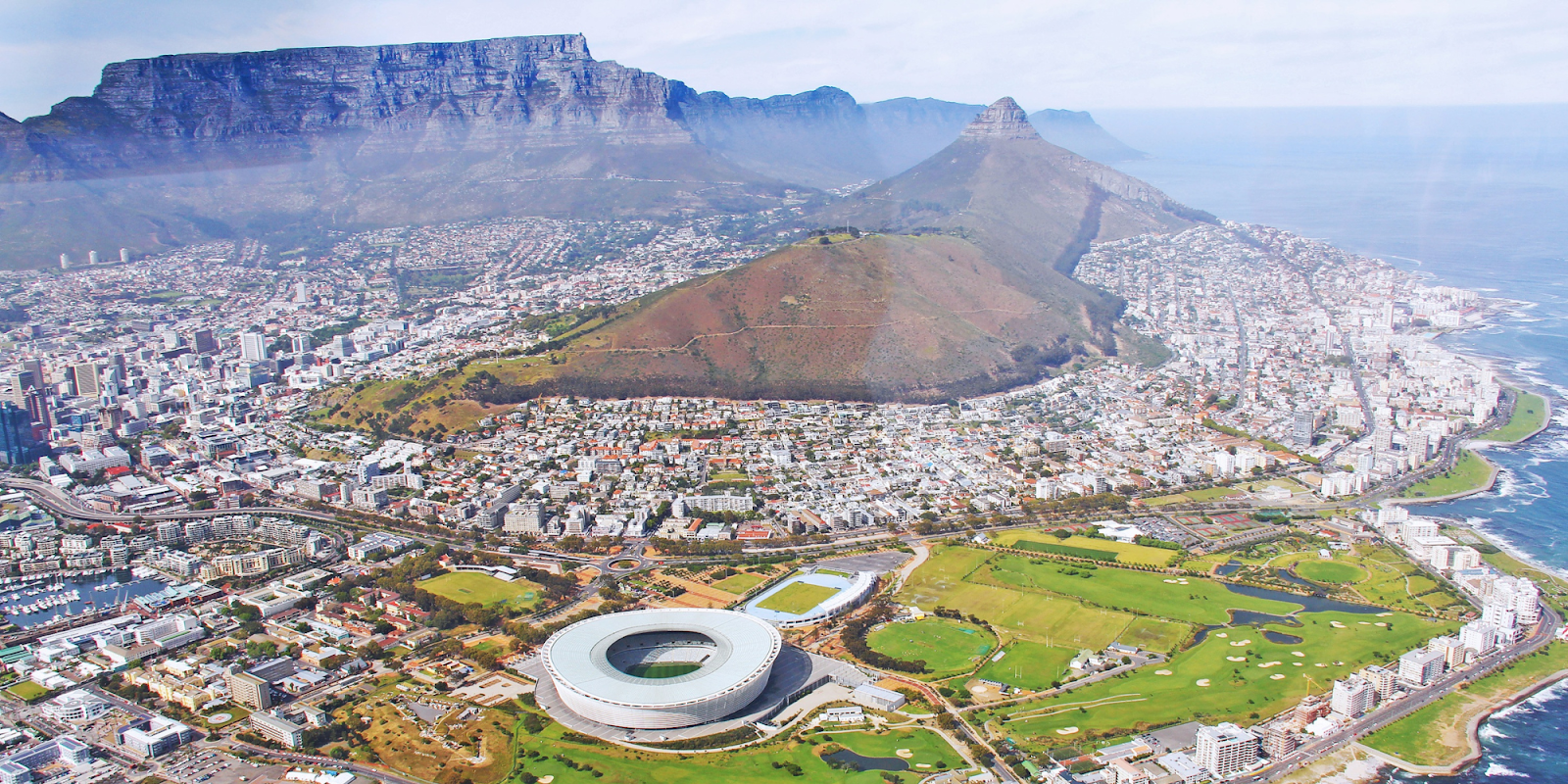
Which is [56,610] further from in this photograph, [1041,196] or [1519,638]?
Result: [1041,196]

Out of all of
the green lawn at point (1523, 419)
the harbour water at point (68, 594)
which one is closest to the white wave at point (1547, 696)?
the green lawn at point (1523, 419)

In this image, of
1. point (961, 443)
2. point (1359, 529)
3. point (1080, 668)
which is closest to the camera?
point (1080, 668)

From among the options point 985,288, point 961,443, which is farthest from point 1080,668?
point 985,288

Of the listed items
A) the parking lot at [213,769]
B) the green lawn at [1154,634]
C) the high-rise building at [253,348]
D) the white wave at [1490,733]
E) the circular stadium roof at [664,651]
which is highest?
the high-rise building at [253,348]

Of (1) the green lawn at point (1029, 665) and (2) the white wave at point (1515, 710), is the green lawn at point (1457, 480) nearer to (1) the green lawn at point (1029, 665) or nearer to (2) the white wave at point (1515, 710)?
(2) the white wave at point (1515, 710)

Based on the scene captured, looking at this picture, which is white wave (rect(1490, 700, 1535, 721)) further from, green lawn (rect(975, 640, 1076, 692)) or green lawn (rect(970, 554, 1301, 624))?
green lawn (rect(975, 640, 1076, 692))

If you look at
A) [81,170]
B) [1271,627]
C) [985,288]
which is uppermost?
[81,170]

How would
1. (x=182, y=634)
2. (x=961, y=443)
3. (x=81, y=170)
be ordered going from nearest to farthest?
(x=182, y=634) → (x=961, y=443) → (x=81, y=170)
